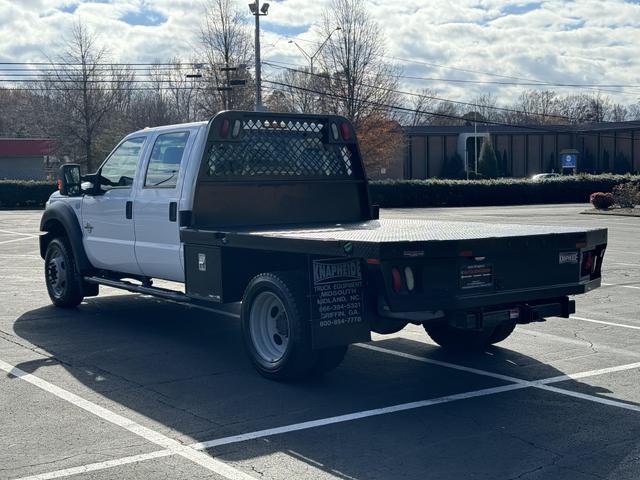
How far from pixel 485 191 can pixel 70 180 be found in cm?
4132

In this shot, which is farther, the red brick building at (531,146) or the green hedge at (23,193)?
the red brick building at (531,146)

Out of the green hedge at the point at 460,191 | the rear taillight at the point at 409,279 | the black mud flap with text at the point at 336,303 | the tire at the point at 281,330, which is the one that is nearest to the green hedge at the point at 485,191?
the green hedge at the point at 460,191

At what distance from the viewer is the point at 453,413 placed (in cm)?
640

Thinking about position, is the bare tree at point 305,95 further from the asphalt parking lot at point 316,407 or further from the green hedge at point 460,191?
the asphalt parking lot at point 316,407

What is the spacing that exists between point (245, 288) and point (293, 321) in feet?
3.51

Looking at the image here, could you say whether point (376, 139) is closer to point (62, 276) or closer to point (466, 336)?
point (62, 276)

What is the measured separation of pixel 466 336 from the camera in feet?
27.9

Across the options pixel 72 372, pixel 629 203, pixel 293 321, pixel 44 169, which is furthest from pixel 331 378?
pixel 44 169

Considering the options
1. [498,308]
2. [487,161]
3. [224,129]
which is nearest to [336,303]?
[498,308]

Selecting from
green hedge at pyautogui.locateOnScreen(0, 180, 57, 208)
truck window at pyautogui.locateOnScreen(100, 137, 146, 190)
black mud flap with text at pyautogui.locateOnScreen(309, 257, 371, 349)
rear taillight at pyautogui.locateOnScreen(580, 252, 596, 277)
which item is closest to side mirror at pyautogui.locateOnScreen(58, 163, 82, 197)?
truck window at pyautogui.locateOnScreen(100, 137, 146, 190)

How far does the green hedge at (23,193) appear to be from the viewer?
4591 cm

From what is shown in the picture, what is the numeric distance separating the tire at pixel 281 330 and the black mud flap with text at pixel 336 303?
16 cm

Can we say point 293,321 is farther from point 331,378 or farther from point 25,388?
point 25,388

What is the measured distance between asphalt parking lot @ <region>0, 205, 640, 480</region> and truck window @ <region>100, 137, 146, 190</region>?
1692 millimetres
